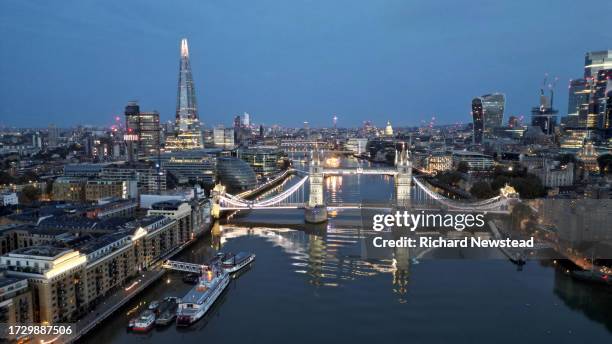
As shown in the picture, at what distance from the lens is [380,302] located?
20.1ft

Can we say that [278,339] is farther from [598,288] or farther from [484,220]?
[484,220]

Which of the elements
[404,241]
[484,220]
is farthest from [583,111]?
[404,241]

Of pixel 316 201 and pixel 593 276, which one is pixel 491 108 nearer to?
pixel 316 201

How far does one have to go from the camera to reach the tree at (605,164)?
18.3 meters

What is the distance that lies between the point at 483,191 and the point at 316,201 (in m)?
5.32

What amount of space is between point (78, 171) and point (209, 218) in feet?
24.5

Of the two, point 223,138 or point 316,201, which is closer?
point 316,201

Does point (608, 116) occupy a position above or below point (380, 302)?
above

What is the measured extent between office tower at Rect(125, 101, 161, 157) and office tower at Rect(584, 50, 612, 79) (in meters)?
29.0

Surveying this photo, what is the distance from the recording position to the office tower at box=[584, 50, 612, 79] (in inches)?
1316

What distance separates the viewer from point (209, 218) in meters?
10.9

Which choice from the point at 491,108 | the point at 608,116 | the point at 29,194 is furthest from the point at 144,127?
the point at 491,108

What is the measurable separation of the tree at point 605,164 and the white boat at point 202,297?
663 inches

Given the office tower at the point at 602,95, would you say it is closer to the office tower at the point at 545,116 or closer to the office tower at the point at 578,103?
the office tower at the point at 578,103
